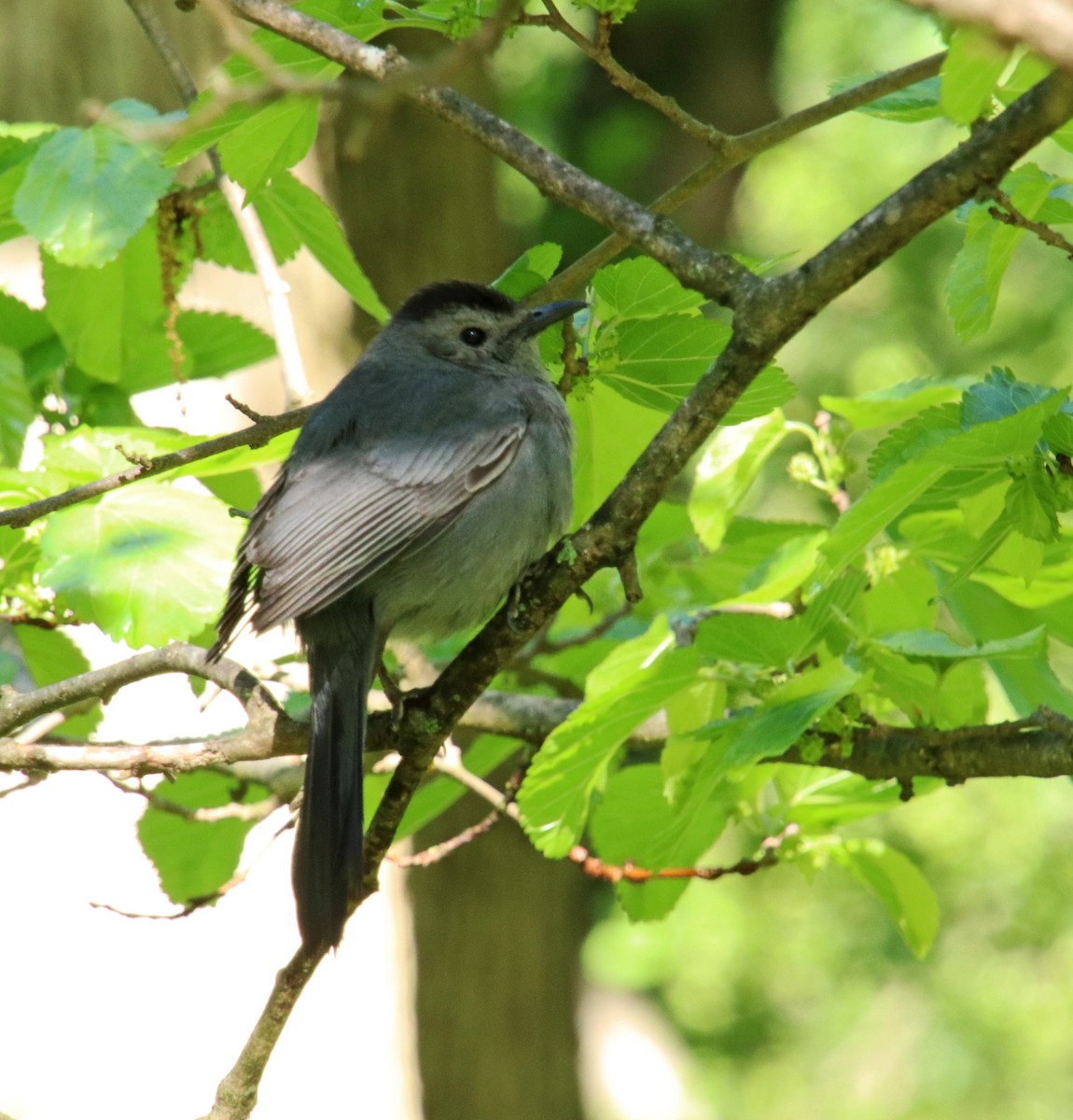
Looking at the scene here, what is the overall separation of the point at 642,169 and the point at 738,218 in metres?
1.18

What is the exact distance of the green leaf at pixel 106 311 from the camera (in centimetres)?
324

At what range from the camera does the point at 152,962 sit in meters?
4.71

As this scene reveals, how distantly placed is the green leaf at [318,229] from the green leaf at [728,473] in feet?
2.66

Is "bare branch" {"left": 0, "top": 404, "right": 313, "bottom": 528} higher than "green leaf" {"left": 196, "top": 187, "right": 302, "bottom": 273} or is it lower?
lower

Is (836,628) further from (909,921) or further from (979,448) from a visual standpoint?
(909,921)

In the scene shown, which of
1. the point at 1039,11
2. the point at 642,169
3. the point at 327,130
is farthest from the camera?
the point at 642,169

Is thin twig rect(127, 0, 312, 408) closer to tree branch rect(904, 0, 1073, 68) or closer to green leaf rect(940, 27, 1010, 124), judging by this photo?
green leaf rect(940, 27, 1010, 124)

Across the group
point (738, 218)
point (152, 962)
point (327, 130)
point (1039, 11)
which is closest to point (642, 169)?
point (738, 218)

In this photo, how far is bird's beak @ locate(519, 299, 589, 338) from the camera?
10.5 feet

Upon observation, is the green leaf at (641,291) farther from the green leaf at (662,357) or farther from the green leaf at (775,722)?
the green leaf at (775,722)

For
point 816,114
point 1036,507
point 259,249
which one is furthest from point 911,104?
point 259,249

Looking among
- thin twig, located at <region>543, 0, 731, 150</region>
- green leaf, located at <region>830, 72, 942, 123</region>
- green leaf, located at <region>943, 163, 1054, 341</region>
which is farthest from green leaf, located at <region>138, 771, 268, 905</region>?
green leaf, located at <region>830, 72, 942, 123</region>

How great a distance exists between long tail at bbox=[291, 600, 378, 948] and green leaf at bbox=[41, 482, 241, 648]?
361 millimetres

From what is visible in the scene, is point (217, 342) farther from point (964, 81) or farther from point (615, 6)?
point (964, 81)
